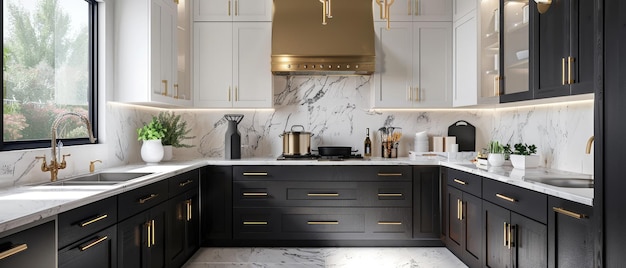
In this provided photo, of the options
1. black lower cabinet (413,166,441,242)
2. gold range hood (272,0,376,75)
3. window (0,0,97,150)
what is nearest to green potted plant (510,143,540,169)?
black lower cabinet (413,166,441,242)

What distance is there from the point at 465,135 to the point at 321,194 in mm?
1690

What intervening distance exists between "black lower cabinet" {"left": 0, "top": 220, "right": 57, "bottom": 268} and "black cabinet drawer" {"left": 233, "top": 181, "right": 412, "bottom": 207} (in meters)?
2.11

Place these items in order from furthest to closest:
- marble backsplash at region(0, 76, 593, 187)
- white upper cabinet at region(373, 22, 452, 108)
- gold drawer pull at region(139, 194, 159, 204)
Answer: marble backsplash at region(0, 76, 593, 187) → white upper cabinet at region(373, 22, 452, 108) → gold drawer pull at region(139, 194, 159, 204)

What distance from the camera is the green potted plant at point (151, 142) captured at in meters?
3.43

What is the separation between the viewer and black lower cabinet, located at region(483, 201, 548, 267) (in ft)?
7.14

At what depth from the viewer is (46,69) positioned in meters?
2.67

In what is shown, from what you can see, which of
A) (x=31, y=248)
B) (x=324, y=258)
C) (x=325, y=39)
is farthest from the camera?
(x=325, y=39)

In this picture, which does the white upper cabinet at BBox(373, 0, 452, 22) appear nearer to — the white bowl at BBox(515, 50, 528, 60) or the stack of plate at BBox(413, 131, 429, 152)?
the stack of plate at BBox(413, 131, 429, 152)

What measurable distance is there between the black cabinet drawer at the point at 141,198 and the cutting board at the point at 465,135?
2.89 m

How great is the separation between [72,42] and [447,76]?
3176mm

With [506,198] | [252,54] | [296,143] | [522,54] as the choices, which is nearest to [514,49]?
[522,54]

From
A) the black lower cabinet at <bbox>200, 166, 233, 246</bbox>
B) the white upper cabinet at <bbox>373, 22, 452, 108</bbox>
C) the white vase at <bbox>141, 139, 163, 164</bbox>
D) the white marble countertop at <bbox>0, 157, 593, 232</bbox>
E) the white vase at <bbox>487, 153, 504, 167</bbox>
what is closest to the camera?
the white marble countertop at <bbox>0, 157, 593, 232</bbox>

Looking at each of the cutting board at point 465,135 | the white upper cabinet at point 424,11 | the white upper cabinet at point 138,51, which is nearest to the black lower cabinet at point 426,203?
the cutting board at point 465,135

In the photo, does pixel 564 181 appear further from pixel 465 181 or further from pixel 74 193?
pixel 74 193
